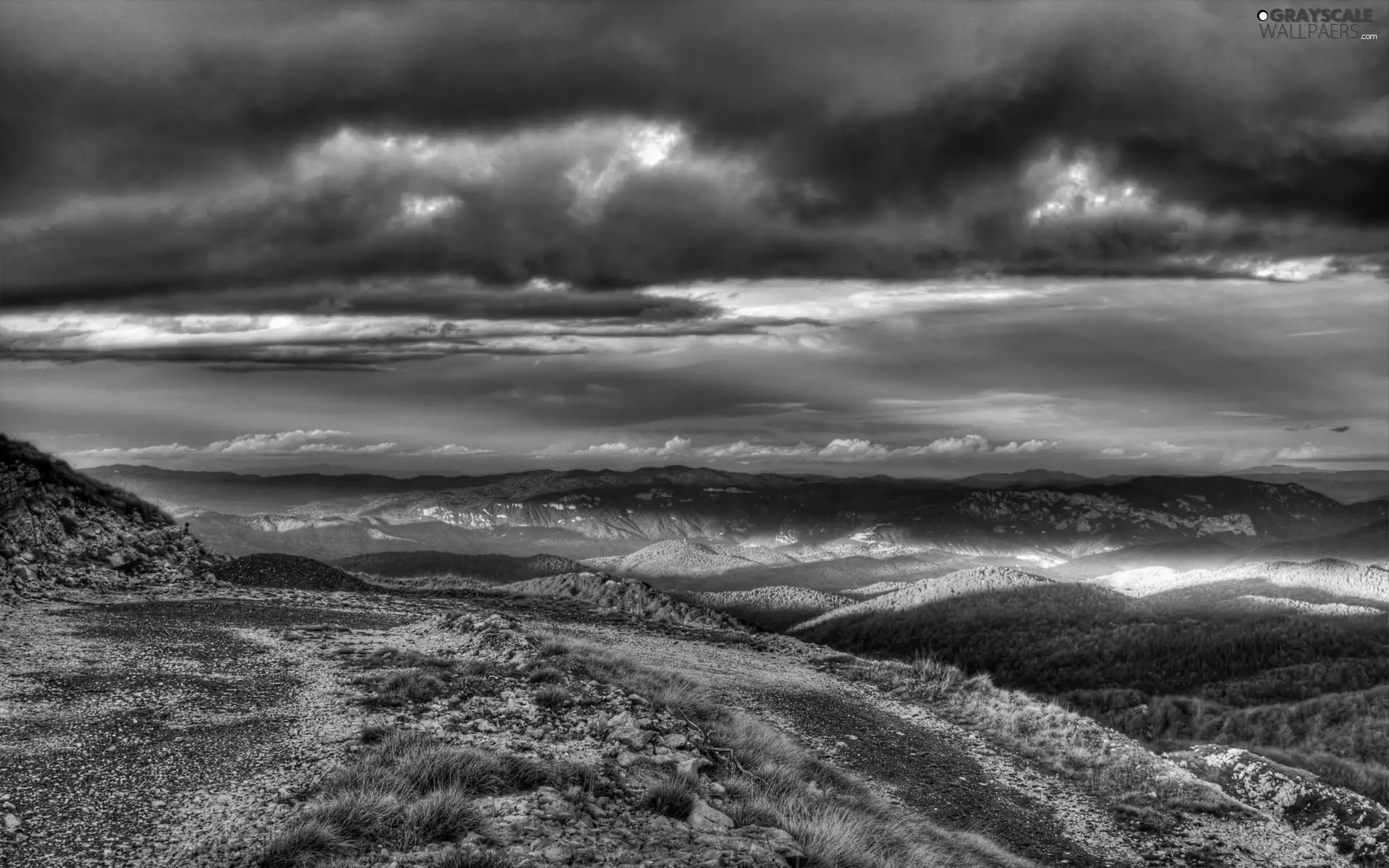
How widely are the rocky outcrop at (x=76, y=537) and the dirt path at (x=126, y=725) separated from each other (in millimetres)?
5959

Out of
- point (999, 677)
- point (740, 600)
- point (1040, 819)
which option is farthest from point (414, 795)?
point (740, 600)

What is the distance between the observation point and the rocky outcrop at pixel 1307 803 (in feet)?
49.7

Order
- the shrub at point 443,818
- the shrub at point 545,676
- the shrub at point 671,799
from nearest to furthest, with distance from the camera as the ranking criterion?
1. the shrub at point 443,818
2. the shrub at point 671,799
3. the shrub at point 545,676

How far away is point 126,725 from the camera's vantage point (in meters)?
10.9

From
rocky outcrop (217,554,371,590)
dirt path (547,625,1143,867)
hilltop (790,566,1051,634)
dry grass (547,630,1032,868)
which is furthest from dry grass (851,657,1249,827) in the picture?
hilltop (790,566,1051,634)

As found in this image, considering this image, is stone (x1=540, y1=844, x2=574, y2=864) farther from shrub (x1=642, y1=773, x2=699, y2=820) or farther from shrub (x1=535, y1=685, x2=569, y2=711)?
shrub (x1=535, y1=685, x2=569, y2=711)

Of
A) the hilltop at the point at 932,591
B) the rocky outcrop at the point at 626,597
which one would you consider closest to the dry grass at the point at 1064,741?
the rocky outcrop at the point at 626,597

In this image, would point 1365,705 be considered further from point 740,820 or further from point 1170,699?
point 740,820

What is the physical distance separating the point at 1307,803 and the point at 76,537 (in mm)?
35512

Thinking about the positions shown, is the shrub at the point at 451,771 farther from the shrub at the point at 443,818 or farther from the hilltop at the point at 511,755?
the shrub at the point at 443,818

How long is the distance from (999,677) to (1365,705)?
3982 centimetres

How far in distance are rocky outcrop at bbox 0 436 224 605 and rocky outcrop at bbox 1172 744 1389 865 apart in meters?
29.4

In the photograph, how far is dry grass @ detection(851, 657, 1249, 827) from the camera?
15.6 metres

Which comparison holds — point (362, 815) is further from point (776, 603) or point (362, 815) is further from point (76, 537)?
point (776, 603)
